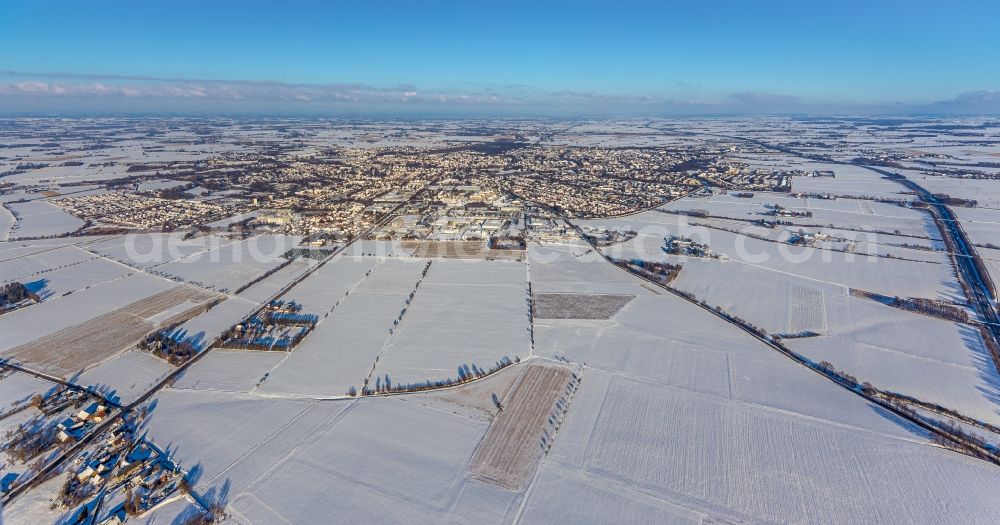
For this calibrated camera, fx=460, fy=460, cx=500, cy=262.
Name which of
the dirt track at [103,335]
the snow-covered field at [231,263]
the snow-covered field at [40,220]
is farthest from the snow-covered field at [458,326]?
the snow-covered field at [40,220]

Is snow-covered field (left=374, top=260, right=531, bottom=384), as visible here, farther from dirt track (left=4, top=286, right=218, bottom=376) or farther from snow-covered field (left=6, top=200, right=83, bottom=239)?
snow-covered field (left=6, top=200, right=83, bottom=239)

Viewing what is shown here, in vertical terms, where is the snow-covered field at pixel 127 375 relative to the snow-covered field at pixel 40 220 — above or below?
below

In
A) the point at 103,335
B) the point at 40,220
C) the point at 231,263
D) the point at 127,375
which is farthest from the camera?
the point at 40,220

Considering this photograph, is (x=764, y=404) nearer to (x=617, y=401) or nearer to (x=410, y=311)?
(x=617, y=401)

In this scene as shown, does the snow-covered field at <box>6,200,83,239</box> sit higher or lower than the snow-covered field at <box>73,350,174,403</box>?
higher

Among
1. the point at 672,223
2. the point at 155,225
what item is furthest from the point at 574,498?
the point at 155,225

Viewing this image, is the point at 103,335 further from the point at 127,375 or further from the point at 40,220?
the point at 40,220

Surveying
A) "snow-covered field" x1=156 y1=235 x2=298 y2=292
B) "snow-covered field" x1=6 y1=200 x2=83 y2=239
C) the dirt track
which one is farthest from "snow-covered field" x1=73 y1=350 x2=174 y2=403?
"snow-covered field" x1=6 y1=200 x2=83 y2=239

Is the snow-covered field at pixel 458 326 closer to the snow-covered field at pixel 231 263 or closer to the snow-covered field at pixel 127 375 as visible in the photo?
the snow-covered field at pixel 231 263

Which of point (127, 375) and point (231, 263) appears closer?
point (127, 375)

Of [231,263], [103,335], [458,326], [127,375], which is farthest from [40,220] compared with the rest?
[458,326]

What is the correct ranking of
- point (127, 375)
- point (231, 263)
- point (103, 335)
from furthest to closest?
point (231, 263), point (103, 335), point (127, 375)
